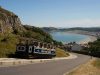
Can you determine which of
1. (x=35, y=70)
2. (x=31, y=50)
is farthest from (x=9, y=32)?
(x=35, y=70)

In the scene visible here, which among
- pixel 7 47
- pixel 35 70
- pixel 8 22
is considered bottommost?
pixel 35 70

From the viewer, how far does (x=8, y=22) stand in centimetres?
6262

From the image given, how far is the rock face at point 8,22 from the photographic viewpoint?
5882cm

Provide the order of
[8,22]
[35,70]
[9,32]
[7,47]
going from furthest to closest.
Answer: [8,22]
[9,32]
[7,47]
[35,70]

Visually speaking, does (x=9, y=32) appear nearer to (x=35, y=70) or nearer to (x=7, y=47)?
(x=7, y=47)

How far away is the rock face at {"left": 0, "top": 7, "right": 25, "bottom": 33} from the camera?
2316 inches

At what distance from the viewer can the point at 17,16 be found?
67.9 m

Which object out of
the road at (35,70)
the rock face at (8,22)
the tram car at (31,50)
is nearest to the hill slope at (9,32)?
the rock face at (8,22)

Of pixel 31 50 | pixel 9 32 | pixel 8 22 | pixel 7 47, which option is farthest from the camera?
pixel 8 22

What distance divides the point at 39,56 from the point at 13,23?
21.3 metres

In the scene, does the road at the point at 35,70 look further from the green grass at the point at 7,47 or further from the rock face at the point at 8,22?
the rock face at the point at 8,22

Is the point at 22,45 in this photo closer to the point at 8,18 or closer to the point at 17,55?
the point at 17,55

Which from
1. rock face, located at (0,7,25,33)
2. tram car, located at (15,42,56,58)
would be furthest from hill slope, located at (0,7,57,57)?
tram car, located at (15,42,56,58)

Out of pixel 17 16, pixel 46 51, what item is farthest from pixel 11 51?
pixel 17 16
